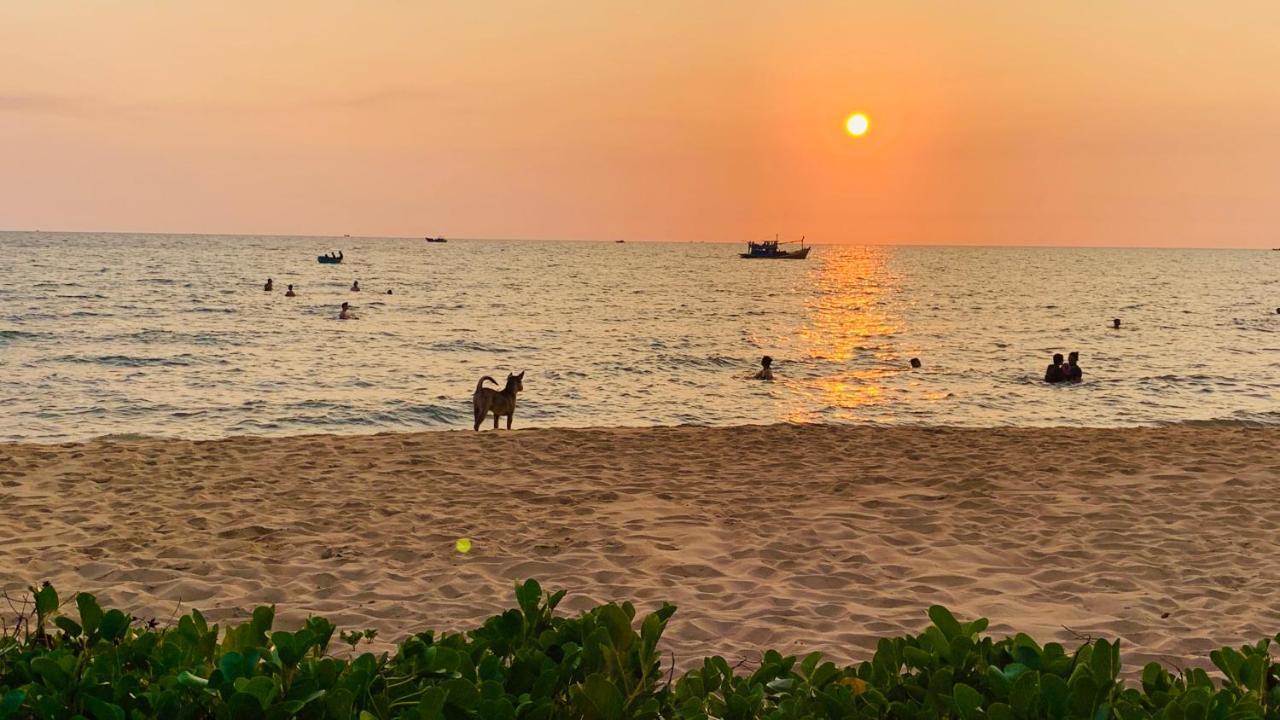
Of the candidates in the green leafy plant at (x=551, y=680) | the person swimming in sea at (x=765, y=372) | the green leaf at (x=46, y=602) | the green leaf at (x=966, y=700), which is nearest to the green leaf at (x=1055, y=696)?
the green leafy plant at (x=551, y=680)

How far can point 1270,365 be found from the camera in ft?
86.7

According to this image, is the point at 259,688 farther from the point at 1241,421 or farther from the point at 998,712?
the point at 1241,421

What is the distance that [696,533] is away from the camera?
294 inches

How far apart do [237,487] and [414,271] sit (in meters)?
81.0

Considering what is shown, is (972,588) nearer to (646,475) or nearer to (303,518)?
(646,475)

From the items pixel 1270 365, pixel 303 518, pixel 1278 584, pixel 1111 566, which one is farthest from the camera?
pixel 1270 365

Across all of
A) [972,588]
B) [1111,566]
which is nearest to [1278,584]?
[1111,566]

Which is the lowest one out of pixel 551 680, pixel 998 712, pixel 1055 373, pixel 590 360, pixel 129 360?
pixel 129 360

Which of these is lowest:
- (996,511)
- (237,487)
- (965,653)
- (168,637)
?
(237,487)

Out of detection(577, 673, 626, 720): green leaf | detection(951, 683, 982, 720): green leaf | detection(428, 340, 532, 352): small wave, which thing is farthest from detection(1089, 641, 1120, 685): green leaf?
detection(428, 340, 532, 352): small wave

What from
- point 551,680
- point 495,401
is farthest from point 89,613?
point 495,401

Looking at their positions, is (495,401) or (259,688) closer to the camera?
(259,688)

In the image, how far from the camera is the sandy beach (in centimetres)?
573

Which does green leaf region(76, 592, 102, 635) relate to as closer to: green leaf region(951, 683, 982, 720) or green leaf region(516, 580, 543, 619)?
green leaf region(516, 580, 543, 619)
